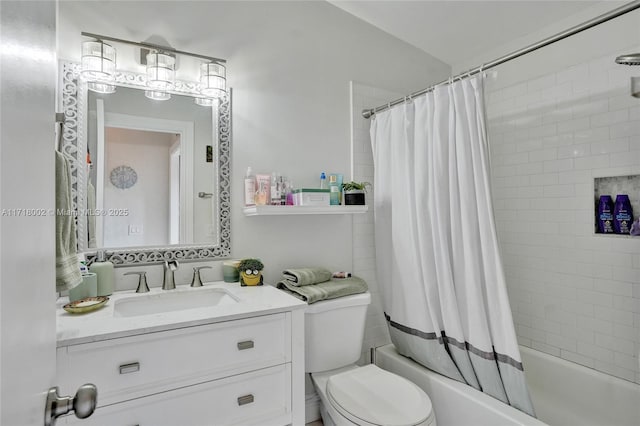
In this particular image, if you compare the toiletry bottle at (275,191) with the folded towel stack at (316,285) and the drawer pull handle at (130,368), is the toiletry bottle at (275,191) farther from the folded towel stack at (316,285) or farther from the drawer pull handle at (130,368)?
the drawer pull handle at (130,368)

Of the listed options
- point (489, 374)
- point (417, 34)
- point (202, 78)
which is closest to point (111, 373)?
point (202, 78)

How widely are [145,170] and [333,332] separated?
122 cm

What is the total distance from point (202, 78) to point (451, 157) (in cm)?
130

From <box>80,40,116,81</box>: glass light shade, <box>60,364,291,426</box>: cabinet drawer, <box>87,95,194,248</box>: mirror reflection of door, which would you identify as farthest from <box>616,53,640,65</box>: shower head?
<box>80,40,116,81</box>: glass light shade

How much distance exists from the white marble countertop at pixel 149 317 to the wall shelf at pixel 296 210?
1.36ft

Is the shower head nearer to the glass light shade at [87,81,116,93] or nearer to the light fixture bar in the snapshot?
the light fixture bar

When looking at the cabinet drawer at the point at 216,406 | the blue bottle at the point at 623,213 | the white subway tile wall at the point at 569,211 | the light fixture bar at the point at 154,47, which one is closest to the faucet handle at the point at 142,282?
the cabinet drawer at the point at 216,406

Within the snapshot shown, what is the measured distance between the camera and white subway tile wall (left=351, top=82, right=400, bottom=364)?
2328 mm

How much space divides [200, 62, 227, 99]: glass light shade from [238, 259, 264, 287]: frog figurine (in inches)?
34.8

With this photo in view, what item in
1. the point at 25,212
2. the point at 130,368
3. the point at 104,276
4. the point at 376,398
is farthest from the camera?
the point at 376,398

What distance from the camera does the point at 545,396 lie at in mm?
2061

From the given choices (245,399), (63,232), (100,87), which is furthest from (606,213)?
(100,87)

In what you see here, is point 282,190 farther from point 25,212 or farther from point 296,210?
point 25,212

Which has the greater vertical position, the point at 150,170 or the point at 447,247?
the point at 150,170
